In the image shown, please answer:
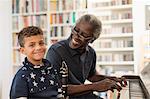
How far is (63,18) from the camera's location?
4441 millimetres

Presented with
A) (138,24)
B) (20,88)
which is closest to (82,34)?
(20,88)

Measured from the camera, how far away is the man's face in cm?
164

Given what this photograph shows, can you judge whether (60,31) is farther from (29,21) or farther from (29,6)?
(29,6)

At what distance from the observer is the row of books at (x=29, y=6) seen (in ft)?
14.9

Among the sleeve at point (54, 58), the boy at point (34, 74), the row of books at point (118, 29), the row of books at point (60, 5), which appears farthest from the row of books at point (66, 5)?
the boy at point (34, 74)

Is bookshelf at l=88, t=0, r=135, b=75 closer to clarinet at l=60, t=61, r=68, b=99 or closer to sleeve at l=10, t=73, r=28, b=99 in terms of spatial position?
clarinet at l=60, t=61, r=68, b=99

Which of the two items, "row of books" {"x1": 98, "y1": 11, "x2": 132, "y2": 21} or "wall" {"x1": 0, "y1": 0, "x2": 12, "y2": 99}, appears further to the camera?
"row of books" {"x1": 98, "y1": 11, "x2": 132, "y2": 21}

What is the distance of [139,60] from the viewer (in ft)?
13.2

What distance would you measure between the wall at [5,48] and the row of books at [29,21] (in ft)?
2.79

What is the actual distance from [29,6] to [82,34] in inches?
123

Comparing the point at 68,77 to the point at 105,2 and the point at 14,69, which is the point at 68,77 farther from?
the point at 14,69

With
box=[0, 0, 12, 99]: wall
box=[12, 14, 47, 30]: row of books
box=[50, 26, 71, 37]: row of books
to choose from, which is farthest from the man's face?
box=[12, 14, 47, 30]: row of books

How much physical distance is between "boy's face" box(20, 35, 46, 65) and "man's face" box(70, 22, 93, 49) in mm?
250

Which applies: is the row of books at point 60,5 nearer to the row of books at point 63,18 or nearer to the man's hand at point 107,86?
the row of books at point 63,18
